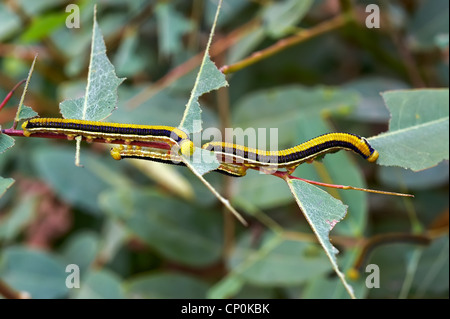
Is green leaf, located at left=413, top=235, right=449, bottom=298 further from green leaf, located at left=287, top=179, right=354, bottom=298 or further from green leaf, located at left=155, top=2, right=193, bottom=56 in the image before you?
green leaf, located at left=155, top=2, right=193, bottom=56

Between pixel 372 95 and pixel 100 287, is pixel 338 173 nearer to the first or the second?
pixel 372 95

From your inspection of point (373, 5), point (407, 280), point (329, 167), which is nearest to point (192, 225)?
point (329, 167)

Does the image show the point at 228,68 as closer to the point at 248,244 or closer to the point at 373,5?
the point at 248,244

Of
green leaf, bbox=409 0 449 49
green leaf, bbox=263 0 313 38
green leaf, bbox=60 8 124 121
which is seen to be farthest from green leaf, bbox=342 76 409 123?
green leaf, bbox=60 8 124 121

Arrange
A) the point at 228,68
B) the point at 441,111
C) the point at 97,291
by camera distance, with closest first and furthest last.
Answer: the point at 228,68 < the point at 441,111 < the point at 97,291

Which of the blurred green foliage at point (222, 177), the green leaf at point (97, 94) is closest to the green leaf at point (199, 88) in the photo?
the green leaf at point (97, 94)

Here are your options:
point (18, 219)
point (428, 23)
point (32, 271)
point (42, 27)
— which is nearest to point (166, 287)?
point (32, 271)
